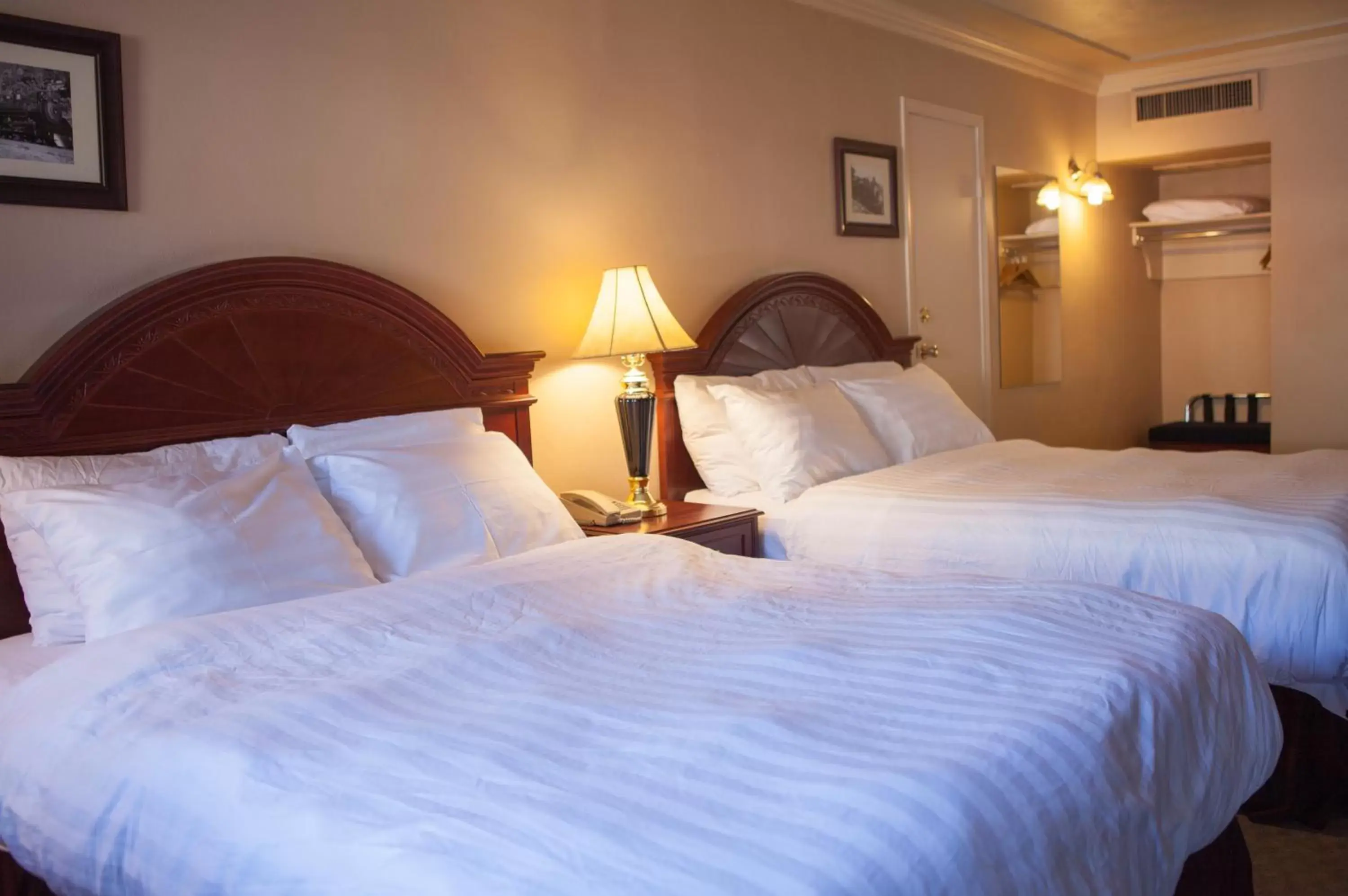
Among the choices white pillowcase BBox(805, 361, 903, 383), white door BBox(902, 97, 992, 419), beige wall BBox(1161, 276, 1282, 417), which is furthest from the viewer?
beige wall BBox(1161, 276, 1282, 417)

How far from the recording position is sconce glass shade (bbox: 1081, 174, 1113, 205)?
19.2ft

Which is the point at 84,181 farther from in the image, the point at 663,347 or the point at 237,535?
the point at 663,347

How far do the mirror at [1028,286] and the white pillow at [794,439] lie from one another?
2.06 meters

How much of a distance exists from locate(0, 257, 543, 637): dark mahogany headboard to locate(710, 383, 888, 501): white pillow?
908 millimetres

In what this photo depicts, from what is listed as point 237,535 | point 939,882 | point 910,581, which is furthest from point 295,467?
point 939,882

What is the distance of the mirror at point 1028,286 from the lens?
18.4 ft

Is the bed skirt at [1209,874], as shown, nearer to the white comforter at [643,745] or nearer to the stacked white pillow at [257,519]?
the white comforter at [643,745]

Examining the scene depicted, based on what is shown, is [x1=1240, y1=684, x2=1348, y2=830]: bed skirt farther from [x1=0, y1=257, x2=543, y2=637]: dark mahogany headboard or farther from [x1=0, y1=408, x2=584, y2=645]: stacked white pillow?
[x1=0, y1=257, x2=543, y2=637]: dark mahogany headboard

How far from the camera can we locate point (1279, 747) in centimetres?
196

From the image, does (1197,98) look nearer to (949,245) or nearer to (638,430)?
(949,245)

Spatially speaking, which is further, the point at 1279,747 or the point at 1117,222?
the point at 1117,222

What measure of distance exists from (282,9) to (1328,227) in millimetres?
5002

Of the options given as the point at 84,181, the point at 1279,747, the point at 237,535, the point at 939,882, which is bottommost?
the point at 1279,747

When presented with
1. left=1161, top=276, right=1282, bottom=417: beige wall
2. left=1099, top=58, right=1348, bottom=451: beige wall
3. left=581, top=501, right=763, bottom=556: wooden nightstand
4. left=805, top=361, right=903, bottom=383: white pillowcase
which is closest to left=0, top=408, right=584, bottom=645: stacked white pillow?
left=581, top=501, right=763, bottom=556: wooden nightstand
